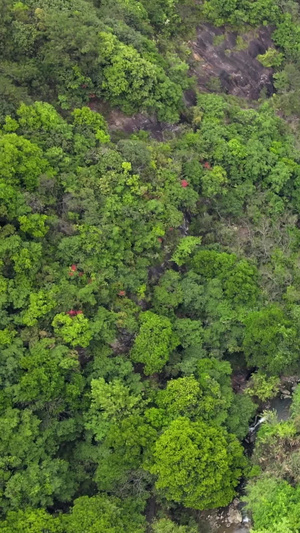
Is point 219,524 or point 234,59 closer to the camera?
point 219,524

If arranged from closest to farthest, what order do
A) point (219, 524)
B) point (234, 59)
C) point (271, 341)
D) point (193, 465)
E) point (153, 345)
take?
point (193, 465) < point (219, 524) < point (153, 345) < point (271, 341) < point (234, 59)

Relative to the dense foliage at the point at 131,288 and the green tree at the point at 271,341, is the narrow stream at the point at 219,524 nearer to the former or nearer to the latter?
the dense foliage at the point at 131,288

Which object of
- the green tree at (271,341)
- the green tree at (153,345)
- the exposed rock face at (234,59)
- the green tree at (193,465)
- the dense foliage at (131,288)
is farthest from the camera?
the exposed rock face at (234,59)

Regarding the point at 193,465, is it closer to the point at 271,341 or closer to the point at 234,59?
the point at 271,341

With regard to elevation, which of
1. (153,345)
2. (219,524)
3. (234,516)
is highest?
(153,345)

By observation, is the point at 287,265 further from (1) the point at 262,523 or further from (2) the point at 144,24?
(2) the point at 144,24

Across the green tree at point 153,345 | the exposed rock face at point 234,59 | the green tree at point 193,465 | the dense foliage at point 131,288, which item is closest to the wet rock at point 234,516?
the green tree at point 193,465

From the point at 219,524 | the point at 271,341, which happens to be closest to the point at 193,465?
the point at 219,524

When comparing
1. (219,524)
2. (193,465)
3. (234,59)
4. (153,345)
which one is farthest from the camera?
(234,59)

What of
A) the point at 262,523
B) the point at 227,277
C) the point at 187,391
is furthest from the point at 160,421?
the point at 227,277

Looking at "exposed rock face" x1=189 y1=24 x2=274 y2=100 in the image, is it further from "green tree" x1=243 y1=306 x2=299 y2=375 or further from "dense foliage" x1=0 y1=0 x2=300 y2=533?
"green tree" x1=243 y1=306 x2=299 y2=375
